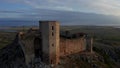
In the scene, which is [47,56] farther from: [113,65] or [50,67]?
[113,65]

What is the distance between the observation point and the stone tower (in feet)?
171

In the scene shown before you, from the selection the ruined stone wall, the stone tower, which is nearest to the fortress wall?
the stone tower

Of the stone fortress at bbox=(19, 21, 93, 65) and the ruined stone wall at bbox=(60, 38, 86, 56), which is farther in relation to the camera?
the ruined stone wall at bbox=(60, 38, 86, 56)

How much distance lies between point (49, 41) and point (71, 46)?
29.7 feet

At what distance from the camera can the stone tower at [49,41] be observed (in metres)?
52.0

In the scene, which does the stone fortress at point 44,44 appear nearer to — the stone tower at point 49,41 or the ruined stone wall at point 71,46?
the stone tower at point 49,41

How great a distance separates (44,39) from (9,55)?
39.1ft

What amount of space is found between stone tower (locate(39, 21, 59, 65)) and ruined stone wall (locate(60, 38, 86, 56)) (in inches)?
183

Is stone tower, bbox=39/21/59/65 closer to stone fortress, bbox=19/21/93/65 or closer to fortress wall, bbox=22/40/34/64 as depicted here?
stone fortress, bbox=19/21/93/65

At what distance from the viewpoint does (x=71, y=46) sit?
2354 inches

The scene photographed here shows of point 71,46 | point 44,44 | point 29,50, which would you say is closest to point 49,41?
point 44,44

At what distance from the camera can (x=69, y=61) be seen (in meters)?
56.2

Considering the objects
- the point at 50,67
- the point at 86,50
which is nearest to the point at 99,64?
the point at 86,50

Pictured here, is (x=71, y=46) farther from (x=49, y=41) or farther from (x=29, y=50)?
(x=29, y=50)
